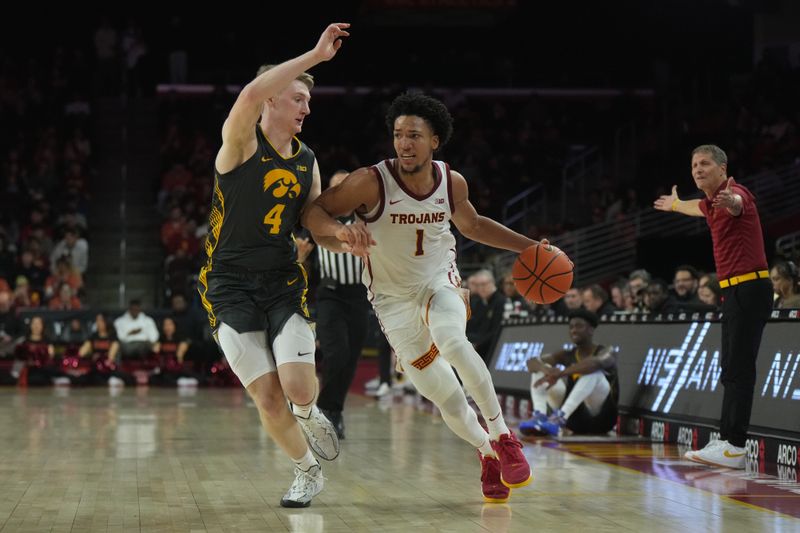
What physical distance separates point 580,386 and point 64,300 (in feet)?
39.2

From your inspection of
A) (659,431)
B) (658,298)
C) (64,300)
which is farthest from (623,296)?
(64,300)

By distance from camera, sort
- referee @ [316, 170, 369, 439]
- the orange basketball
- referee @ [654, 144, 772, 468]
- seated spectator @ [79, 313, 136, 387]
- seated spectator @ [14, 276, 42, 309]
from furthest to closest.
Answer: seated spectator @ [14, 276, 42, 309]
seated spectator @ [79, 313, 136, 387]
referee @ [316, 170, 369, 439]
referee @ [654, 144, 772, 468]
the orange basketball

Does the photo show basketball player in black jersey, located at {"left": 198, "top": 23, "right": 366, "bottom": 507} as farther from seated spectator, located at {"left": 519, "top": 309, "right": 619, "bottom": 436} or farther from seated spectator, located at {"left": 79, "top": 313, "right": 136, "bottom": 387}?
seated spectator, located at {"left": 79, "top": 313, "right": 136, "bottom": 387}

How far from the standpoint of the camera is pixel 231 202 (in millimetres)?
6191

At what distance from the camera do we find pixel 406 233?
6.49m

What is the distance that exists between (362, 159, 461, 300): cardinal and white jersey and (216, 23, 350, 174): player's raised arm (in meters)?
0.77

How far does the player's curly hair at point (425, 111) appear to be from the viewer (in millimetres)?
6480

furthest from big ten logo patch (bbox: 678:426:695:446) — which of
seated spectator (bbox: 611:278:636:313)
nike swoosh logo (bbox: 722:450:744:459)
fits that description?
seated spectator (bbox: 611:278:636:313)

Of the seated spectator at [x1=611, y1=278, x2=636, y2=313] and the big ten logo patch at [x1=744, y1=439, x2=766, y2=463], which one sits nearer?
the big ten logo patch at [x1=744, y1=439, x2=766, y2=463]

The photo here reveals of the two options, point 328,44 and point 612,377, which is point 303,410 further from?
point 612,377

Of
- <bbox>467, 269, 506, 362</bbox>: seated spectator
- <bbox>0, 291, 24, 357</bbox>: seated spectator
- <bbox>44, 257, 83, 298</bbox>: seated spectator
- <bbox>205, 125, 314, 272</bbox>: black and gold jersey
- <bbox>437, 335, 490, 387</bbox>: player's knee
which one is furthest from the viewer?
<bbox>44, 257, 83, 298</bbox>: seated spectator

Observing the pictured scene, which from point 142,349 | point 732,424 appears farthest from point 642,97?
point 732,424

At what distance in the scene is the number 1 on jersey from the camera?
20.4 feet

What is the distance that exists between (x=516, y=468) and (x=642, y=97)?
21.3 m
